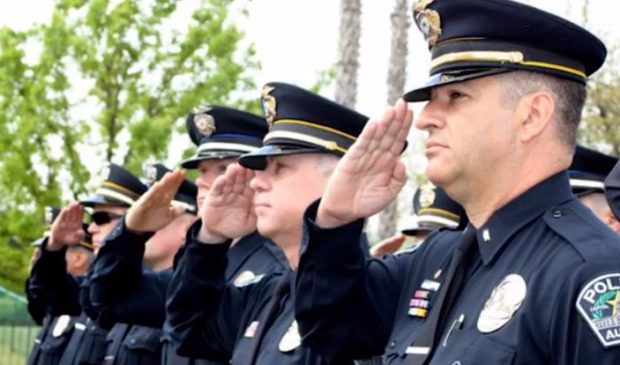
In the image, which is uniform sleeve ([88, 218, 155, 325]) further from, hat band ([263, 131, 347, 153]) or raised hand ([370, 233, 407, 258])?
hat band ([263, 131, 347, 153])

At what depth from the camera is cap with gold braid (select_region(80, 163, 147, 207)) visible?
9.33 metres

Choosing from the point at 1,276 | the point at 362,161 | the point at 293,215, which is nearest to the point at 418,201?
the point at 293,215

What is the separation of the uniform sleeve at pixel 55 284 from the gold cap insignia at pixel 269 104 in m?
4.26

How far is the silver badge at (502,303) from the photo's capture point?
3430mm

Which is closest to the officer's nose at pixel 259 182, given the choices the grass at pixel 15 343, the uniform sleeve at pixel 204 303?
the uniform sleeve at pixel 204 303

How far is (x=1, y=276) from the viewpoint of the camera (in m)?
22.3

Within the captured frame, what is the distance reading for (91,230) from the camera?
30.7 feet

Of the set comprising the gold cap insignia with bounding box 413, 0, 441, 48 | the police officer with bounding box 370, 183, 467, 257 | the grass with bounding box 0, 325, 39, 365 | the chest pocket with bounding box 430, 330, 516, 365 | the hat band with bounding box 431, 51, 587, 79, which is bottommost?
the grass with bounding box 0, 325, 39, 365

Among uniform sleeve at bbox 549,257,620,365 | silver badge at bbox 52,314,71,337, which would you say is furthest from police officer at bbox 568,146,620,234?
silver badge at bbox 52,314,71,337

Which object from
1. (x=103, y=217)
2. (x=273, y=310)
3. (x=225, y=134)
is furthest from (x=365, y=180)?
(x=103, y=217)

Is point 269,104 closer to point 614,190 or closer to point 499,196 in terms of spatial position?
point 614,190

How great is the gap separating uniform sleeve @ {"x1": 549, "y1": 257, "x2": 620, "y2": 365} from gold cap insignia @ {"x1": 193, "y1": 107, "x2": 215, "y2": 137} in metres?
4.12

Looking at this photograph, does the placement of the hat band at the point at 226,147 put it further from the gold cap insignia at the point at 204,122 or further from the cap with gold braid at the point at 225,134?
the gold cap insignia at the point at 204,122

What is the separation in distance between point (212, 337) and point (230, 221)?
0.55m
